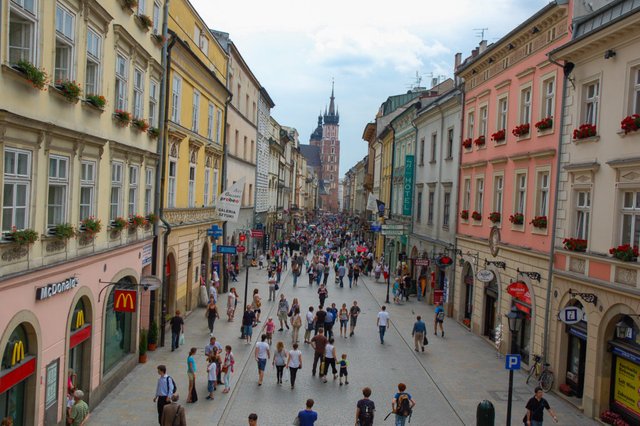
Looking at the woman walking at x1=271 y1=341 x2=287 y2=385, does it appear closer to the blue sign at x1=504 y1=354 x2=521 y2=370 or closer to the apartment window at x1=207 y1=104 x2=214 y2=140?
the blue sign at x1=504 y1=354 x2=521 y2=370

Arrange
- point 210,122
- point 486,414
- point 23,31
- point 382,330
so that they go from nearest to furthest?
point 23,31 < point 486,414 < point 382,330 < point 210,122

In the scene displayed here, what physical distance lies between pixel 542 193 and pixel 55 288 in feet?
50.3

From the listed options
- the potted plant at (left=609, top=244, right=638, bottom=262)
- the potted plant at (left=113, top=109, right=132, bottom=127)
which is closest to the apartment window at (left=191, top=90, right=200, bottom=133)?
the potted plant at (left=113, top=109, right=132, bottom=127)

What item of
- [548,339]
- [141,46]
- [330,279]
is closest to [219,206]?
[141,46]

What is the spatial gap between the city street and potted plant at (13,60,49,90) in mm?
7807

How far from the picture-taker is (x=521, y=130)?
21938mm

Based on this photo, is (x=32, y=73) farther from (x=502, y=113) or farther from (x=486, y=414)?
(x=502, y=113)

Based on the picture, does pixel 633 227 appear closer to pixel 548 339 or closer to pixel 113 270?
pixel 548 339

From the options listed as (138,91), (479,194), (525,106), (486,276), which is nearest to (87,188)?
(138,91)

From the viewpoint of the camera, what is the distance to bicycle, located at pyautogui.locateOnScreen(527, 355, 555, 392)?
18.5m

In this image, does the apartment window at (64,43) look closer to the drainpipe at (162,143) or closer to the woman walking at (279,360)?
the drainpipe at (162,143)

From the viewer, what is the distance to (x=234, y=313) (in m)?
29.1

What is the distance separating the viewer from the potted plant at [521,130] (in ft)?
71.2

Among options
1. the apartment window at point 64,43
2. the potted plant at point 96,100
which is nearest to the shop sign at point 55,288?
the potted plant at point 96,100
